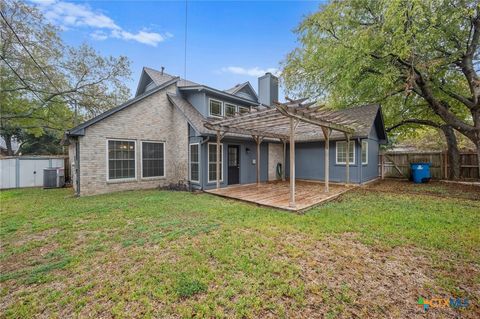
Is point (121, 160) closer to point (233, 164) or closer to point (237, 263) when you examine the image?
point (233, 164)

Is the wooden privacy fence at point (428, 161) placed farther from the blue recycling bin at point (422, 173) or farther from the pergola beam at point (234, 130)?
the pergola beam at point (234, 130)

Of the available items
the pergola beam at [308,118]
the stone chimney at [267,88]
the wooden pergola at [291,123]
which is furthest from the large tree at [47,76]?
the pergola beam at [308,118]

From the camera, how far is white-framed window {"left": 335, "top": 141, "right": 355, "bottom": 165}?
10206mm

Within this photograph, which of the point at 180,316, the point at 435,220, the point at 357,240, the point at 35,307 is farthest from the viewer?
the point at 435,220

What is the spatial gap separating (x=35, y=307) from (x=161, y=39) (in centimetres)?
1210

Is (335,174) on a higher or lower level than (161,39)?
lower

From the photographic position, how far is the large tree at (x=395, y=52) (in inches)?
289

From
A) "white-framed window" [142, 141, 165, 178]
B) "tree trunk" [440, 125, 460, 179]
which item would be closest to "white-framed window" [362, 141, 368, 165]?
"tree trunk" [440, 125, 460, 179]

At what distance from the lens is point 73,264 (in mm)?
2992

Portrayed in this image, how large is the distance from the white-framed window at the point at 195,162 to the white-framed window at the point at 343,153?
282 inches

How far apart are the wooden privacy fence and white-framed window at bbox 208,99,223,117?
1053 centimetres

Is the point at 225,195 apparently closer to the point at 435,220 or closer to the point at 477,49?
the point at 435,220

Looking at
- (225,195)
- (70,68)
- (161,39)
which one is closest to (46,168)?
(70,68)

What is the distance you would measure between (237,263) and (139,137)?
26.1 ft
